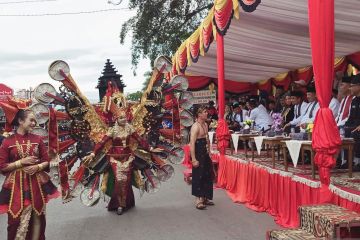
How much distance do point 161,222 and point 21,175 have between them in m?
2.52

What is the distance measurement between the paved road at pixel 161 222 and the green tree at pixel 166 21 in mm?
16890

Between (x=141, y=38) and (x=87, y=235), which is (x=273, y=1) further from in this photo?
(x=141, y=38)

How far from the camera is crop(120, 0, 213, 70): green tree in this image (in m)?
24.0

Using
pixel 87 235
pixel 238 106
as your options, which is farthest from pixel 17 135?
pixel 238 106

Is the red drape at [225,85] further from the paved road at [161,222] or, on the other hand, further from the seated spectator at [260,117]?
the paved road at [161,222]

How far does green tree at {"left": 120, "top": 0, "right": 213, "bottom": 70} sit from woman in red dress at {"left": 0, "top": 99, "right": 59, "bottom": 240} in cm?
1972

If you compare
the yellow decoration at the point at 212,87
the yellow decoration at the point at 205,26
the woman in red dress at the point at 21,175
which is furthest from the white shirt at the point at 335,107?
the yellow decoration at the point at 212,87

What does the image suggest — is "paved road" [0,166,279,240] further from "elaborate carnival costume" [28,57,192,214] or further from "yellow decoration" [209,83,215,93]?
"yellow decoration" [209,83,215,93]

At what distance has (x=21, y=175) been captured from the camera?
4570 mm

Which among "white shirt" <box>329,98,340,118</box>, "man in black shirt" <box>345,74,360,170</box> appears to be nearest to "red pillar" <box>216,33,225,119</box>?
"white shirt" <box>329,98,340,118</box>

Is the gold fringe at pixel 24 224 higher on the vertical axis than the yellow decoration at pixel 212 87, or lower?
lower

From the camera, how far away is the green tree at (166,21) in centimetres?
2400

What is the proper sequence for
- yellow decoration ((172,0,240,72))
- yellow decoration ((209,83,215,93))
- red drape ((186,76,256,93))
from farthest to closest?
yellow decoration ((209,83,215,93))
red drape ((186,76,256,93))
yellow decoration ((172,0,240,72))

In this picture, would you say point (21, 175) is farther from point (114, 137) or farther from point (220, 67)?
point (220, 67)
